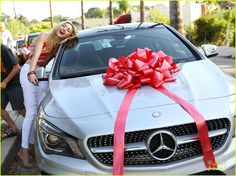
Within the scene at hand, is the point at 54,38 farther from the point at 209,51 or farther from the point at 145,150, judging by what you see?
the point at 145,150

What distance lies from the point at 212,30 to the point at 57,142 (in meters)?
29.0

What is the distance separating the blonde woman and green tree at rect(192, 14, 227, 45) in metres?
27.1

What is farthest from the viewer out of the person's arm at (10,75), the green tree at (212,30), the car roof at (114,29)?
the green tree at (212,30)

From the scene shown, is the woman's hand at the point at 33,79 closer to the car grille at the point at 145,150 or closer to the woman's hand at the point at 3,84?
the woman's hand at the point at 3,84

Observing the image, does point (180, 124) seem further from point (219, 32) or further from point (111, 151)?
point (219, 32)

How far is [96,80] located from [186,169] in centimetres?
138

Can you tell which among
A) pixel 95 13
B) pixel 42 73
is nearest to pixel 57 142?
pixel 42 73

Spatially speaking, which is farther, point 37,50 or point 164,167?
point 37,50

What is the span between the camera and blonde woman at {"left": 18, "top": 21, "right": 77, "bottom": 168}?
483 centimetres

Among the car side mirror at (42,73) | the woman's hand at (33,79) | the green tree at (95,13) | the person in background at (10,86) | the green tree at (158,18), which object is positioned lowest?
the green tree at (95,13)

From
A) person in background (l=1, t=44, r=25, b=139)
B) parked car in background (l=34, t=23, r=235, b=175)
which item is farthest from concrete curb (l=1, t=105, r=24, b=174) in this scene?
parked car in background (l=34, t=23, r=235, b=175)

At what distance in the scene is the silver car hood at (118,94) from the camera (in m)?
3.30

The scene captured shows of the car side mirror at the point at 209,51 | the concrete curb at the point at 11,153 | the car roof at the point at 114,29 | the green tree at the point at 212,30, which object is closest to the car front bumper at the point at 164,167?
the car side mirror at the point at 209,51

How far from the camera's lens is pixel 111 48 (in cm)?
487
